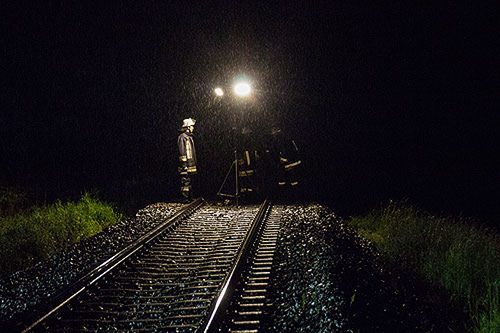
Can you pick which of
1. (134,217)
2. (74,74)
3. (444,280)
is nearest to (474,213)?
(444,280)

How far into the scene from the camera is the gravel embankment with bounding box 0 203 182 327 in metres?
3.37

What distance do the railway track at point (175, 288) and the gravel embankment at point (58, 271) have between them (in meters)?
0.30

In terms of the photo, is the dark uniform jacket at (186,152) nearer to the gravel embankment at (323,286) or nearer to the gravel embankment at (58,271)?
the gravel embankment at (58,271)

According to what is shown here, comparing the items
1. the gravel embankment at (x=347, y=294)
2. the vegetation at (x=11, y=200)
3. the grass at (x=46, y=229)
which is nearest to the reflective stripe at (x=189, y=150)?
the grass at (x=46, y=229)

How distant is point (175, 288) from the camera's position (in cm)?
363

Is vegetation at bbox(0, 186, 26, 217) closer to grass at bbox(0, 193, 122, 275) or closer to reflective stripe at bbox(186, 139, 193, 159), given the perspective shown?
grass at bbox(0, 193, 122, 275)

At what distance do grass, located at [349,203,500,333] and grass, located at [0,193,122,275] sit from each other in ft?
19.2

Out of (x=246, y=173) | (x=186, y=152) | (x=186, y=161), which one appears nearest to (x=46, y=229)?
(x=186, y=161)

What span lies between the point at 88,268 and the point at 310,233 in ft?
11.6

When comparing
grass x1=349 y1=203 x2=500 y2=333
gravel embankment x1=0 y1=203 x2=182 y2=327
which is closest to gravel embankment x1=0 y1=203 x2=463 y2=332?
gravel embankment x1=0 y1=203 x2=182 y2=327

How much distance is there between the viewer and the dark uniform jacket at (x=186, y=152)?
335 inches

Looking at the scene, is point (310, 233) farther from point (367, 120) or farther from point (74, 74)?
point (74, 74)

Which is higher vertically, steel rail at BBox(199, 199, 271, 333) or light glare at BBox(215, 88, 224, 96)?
light glare at BBox(215, 88, 224, 96)

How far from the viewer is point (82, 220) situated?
6.36 meters
